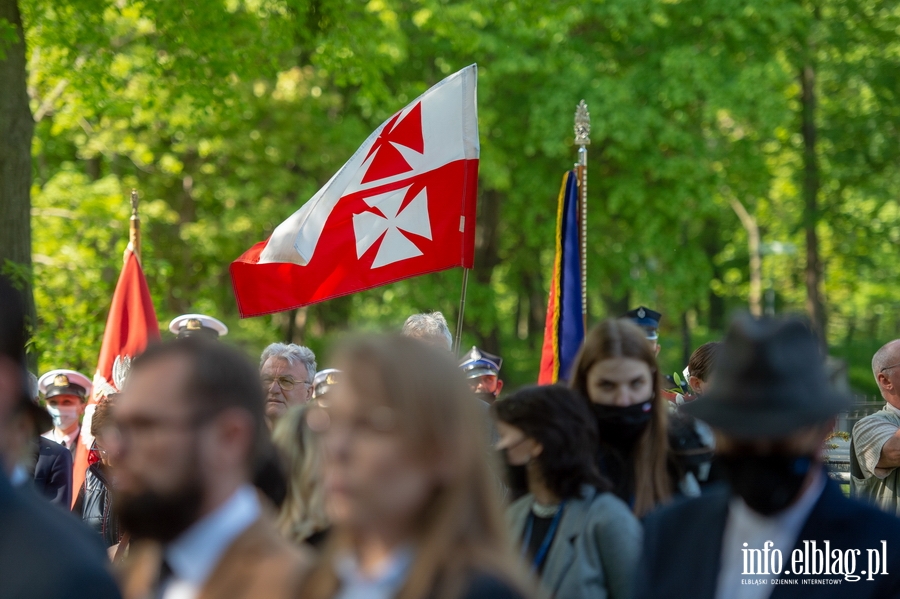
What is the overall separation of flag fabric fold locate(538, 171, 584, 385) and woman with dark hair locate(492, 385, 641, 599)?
3110mm

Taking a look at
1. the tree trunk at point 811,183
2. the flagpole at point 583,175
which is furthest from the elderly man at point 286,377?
the tree trunk at point 811,183

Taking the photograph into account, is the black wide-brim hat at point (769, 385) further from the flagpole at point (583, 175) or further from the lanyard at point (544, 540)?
the flagpole at point (583, 175)

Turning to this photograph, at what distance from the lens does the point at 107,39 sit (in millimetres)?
12281

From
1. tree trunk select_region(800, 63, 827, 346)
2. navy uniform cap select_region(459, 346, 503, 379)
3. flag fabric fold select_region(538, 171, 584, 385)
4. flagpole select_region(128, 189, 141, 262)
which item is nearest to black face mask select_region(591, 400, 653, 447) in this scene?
flag fabric fold select_region(538, 171, 584, 385)

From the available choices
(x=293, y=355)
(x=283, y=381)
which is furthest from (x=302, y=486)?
(x=293, y=355)

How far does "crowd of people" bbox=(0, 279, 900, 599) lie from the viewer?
84.9 inches

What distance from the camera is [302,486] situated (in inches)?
144

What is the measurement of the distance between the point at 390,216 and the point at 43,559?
4990mm

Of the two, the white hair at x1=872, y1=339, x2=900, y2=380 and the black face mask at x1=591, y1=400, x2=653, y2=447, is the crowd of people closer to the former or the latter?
the black face mask at x1=591, y1=400, x2=653, y2=447

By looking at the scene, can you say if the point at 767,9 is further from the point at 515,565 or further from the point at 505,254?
the point at 515,565

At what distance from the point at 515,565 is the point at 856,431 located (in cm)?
390

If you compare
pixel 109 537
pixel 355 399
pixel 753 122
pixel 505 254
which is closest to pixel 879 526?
pixel 355 399

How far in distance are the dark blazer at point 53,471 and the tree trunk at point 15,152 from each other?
12.8 ft

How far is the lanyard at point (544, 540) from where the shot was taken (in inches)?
147
